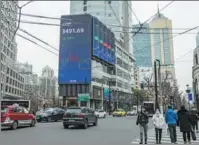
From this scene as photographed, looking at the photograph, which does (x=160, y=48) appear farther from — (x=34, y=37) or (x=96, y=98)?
(x=96, y=98)

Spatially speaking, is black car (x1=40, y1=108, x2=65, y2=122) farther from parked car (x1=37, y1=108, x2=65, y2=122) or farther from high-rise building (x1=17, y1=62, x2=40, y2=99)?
high-rise building (x1=17, y1=62, x2=40, y2=99)

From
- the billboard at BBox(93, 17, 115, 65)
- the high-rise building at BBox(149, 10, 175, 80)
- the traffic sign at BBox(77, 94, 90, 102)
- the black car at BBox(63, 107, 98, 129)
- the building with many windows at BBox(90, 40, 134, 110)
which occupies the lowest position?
the black car at BBox(63, 107, 98, 129)

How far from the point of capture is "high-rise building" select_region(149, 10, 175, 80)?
17.4m

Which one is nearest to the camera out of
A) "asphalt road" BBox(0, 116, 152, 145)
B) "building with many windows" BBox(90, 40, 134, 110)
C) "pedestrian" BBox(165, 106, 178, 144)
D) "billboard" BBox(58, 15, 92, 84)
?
"pedestrian" BBox(165, 106, 178, 144)

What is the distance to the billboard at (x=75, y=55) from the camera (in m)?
81.6

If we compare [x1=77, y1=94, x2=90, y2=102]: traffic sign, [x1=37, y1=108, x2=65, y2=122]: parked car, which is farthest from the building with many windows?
[x1=37, y1=108, x2=65, y2=122]: parked car

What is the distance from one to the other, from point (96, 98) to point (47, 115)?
2022 inches

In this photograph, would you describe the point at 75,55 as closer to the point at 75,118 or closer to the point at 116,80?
the point at 116,80

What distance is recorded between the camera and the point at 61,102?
3661 inches

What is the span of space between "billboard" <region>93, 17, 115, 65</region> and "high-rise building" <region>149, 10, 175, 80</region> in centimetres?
5187

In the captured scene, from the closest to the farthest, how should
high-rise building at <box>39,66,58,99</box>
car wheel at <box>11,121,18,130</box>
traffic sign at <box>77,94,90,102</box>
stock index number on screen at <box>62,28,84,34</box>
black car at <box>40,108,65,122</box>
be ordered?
car wheel at <box>11,121,18,130</box>, black car at <box>40,108,65,122</box>, traffic sign at <box>77,94,90,102</box>, stock index number on screen at <box>62,28,84,34</box>, high-rise building at <box>39,66,58,99</box>

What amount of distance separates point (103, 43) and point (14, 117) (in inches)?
2639

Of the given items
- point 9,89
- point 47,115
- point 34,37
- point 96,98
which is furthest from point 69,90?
point 34,37

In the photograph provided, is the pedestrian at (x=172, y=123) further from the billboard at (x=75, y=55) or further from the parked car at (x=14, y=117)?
the billboard at (x=75, y=55)
